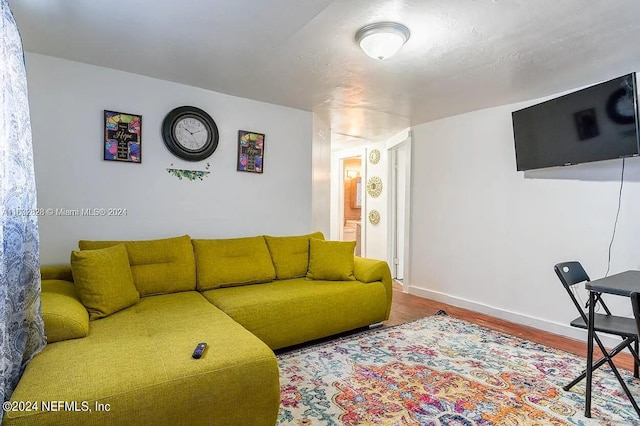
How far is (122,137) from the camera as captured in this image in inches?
112

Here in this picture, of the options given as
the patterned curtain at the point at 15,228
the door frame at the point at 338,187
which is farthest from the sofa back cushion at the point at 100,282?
the door frame at the point at 338,187

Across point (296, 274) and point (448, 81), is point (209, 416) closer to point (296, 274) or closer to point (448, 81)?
point (296, 274)

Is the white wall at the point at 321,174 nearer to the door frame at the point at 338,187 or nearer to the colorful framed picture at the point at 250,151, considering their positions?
the colorful framed picture at the point at 250,151

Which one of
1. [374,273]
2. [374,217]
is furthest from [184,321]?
[374,217]

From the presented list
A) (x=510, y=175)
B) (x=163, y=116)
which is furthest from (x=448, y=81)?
(x=163, y=116)

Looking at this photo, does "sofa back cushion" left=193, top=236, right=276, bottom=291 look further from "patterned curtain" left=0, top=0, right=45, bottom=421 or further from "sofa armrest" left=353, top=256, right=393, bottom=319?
"patterned curtain" left=0, top=0, right=45, bottom=421

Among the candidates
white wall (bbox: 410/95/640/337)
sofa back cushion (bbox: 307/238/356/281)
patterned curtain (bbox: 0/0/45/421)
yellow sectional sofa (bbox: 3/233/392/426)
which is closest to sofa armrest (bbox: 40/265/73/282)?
yellow sectional sofa (bbox: 3/233/392/426)

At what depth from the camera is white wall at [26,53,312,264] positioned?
2596 millimetres

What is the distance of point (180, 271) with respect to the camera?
8.96 feet

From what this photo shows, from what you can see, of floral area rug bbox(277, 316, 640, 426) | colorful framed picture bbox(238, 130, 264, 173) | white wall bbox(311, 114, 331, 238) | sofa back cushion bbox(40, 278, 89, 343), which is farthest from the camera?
white wall bbox(311, 114, 331, 238)

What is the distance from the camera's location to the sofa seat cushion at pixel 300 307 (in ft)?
8.13

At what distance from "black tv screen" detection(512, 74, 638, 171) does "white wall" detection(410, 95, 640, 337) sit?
0.32m

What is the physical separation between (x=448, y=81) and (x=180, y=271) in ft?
8.85

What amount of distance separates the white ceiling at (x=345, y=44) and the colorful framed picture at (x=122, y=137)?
389 millimetres
